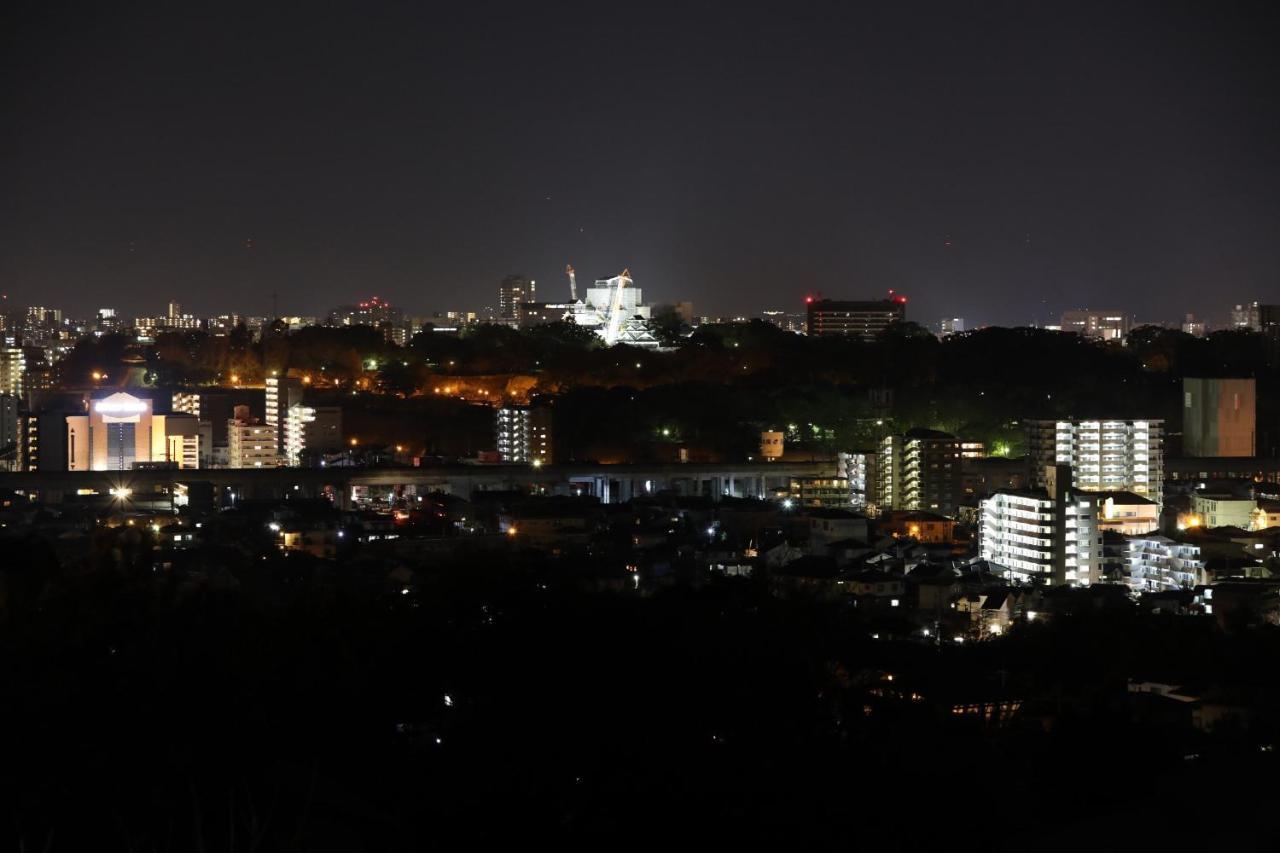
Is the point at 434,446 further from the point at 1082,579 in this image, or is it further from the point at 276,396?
the point at 1082,579

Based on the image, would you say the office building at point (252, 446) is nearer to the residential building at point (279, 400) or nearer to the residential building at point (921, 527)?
the residential building at point (279, 400)

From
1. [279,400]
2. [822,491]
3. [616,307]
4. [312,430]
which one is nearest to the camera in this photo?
[822,491]

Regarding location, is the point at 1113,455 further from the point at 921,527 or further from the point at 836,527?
the point at 836,527

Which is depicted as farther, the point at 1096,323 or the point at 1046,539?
the point at 1096,323

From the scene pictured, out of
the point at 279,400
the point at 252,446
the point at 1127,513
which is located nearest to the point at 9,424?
the point at 279,400

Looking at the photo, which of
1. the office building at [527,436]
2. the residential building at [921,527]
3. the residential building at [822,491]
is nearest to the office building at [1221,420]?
the residential building at [822,491]

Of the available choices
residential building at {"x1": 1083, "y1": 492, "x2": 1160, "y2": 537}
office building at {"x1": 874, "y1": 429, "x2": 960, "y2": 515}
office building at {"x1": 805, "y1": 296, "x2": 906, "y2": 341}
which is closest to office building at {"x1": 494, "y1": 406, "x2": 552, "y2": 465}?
office building at {"x1": 874, "y1": 429, "x2": 960, "y2": 515}

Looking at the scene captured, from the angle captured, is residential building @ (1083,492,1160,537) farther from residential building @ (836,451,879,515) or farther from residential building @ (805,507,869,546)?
residential building @ (836,451,879,515)
